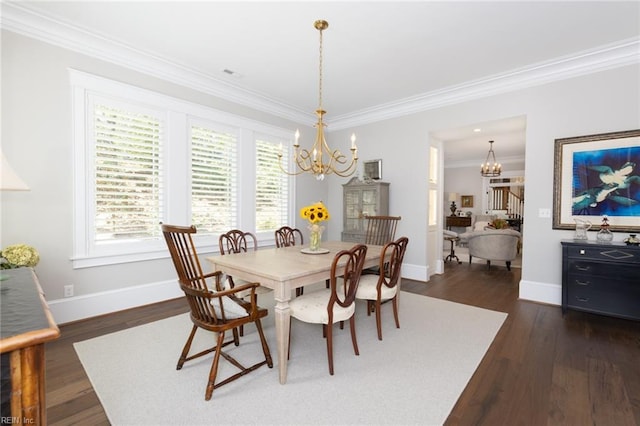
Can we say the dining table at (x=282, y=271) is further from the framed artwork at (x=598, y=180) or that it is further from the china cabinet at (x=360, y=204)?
the framed artwork at (x=598, y=180)

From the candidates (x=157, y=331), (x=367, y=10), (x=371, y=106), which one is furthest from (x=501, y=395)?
(x=371, y=106)

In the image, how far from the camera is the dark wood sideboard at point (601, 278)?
2.95 meters

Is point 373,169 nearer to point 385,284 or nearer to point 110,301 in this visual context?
point 385,284

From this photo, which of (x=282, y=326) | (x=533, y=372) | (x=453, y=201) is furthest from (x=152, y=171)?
(x=453, y=201)

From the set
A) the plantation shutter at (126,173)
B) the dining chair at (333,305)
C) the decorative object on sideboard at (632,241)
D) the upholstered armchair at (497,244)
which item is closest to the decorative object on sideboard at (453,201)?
the upholstered armchair at (497,244)

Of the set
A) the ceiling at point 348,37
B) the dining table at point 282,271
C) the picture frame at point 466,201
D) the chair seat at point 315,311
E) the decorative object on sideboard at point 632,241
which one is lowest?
the chair seat at point 315,311

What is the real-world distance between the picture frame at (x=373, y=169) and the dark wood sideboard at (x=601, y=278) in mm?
2832

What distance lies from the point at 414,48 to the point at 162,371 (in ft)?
12.7

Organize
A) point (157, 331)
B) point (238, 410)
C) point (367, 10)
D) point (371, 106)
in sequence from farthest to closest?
point (371, 106)
point (157, 331)
point (367, 10)
point (238, 410)

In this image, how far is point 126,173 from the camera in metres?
3.38

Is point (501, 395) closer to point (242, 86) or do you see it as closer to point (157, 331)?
point (157, 331)

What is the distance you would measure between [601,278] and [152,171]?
17.0ft

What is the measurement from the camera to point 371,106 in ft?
16.8

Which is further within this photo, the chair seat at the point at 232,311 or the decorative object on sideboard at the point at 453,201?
the decorative object on sideboard at the point at 453,201
